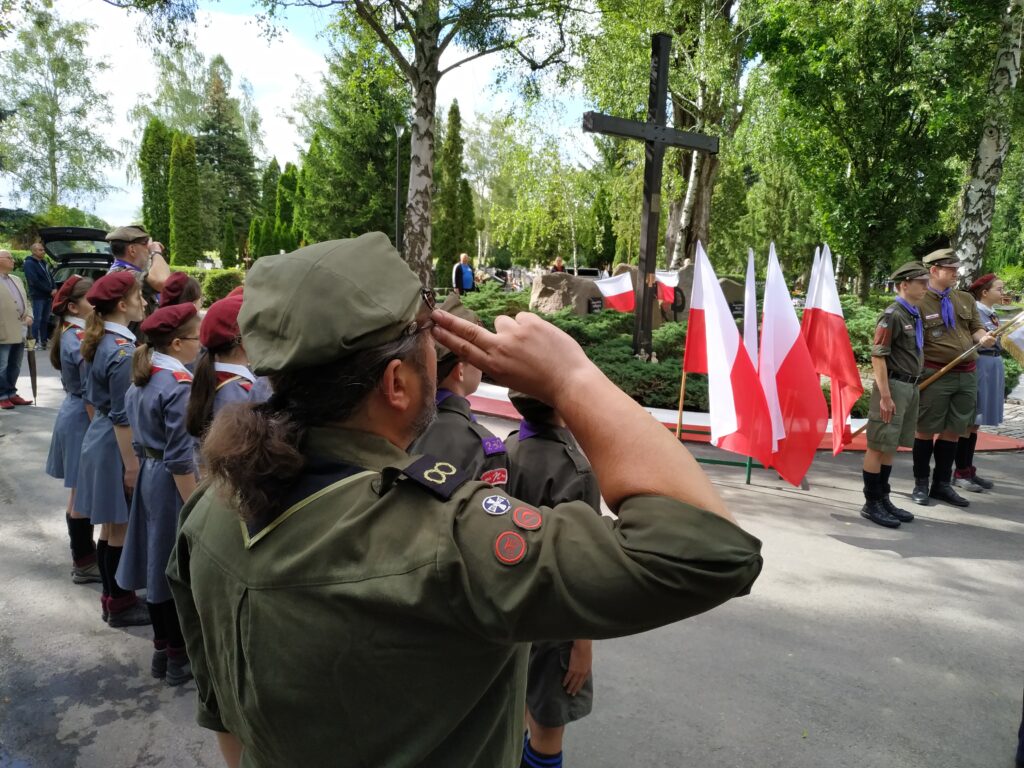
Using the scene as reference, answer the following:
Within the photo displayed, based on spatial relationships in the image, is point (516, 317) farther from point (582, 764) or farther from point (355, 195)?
point (355, 195)

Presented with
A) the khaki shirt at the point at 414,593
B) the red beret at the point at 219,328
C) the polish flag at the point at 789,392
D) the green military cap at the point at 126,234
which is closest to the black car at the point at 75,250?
the green military cap at the point at 126,234

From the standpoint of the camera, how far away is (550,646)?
246cm

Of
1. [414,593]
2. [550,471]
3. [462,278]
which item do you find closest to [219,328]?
[550,471]

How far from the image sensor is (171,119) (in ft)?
149

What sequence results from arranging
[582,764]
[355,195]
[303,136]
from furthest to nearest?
[303,136]
[355,195]
[582,764]

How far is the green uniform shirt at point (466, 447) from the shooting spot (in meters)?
2.50

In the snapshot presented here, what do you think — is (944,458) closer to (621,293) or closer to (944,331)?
(944,331)

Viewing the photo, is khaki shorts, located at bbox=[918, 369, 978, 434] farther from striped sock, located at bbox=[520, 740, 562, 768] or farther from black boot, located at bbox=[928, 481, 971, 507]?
striped sock, located at bbox=[520, 740, 562, 768]

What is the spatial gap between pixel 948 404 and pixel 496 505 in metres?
6.45

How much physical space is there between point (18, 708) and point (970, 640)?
191 inches

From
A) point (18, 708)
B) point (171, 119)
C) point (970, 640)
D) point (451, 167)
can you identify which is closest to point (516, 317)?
point (18, 708)

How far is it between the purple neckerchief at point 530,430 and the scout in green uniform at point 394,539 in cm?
136

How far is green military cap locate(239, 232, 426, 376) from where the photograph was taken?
1.00 m

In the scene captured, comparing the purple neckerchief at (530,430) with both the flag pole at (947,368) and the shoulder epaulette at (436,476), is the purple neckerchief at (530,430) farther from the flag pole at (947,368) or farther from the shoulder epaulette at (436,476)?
the flag pole at (947,368)
